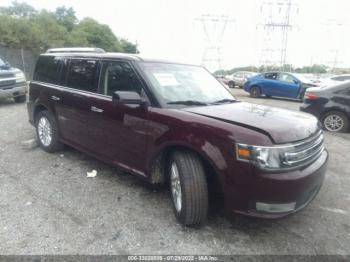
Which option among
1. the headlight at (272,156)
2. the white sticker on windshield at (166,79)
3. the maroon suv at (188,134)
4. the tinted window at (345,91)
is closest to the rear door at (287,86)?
the tinted window at (345,91)

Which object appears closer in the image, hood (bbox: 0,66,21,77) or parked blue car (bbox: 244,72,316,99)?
hood (bbox: 0,66,21,77)

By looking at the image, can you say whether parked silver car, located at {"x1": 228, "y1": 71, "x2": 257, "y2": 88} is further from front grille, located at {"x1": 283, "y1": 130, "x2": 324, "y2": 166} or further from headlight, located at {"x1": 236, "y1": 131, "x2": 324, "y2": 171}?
headlight, located at {"x1": 236, "y1": 131, "x2": 324, "y2": 171}

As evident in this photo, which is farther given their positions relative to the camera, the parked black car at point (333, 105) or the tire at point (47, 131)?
the parked black car at point (333, 105)

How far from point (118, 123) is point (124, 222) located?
3.83ft

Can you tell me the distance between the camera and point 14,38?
20234 mm

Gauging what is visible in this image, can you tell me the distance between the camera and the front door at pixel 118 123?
10.7ft

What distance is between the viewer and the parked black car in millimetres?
7188

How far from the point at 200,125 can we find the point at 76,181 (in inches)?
85.2

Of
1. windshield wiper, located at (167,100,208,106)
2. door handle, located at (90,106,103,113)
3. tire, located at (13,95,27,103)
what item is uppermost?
windshield wiper, located at (167,100,208,106)

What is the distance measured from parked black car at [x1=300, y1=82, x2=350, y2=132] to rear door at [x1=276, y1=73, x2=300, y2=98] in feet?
25.0

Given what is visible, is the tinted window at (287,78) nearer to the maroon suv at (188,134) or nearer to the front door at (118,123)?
the maroon suv at (188,134)

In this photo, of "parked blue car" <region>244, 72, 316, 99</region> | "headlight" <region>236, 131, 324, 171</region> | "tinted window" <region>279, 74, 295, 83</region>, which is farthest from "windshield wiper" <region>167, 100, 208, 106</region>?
"tinted window" <region>279, 74, 295, 83</region>

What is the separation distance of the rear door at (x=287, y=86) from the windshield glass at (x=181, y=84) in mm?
12128

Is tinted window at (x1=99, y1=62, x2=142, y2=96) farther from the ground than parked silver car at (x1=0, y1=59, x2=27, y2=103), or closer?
farther from the ground
